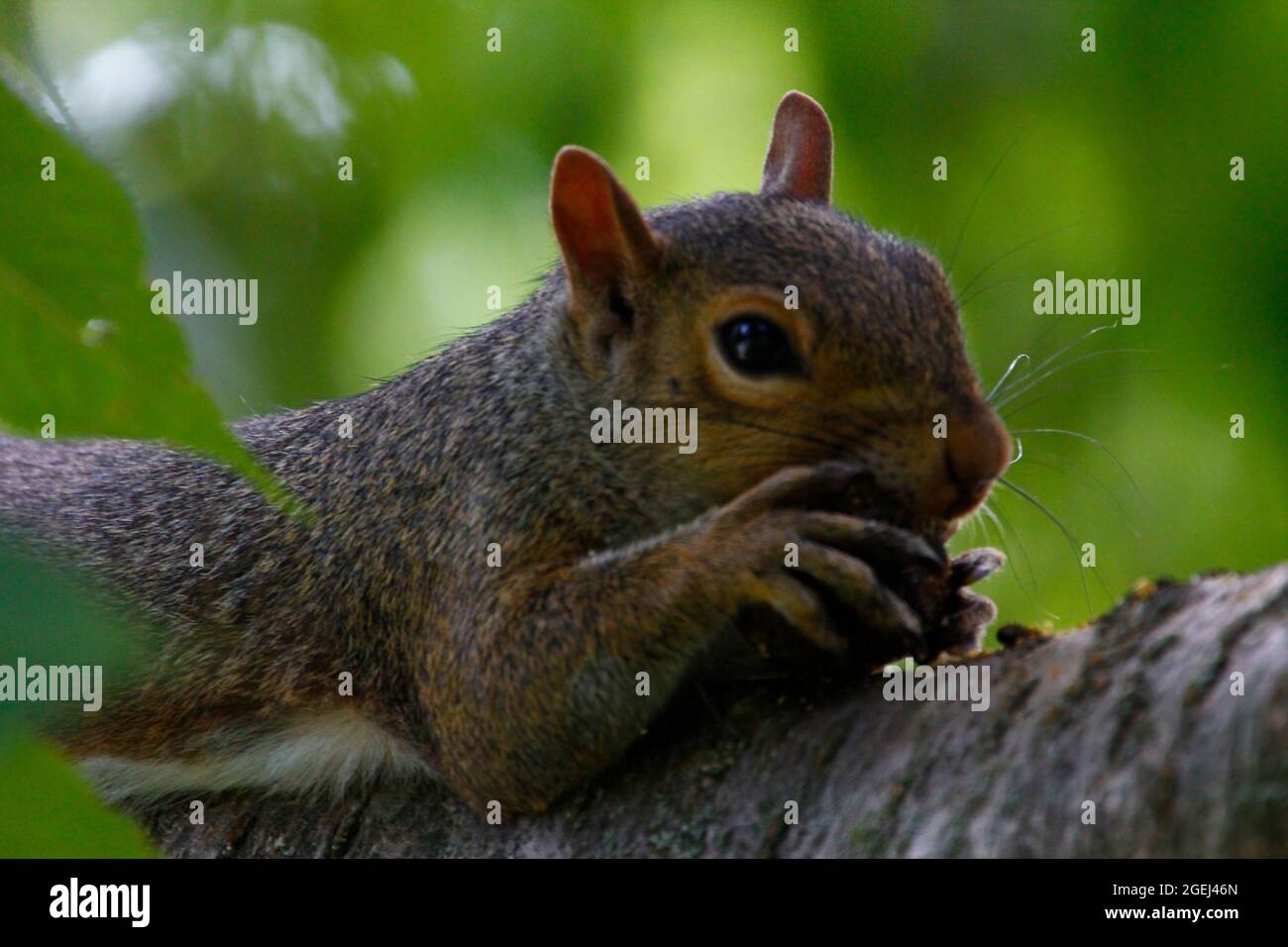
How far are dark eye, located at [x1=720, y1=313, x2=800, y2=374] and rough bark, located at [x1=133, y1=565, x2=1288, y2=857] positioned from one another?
69 cm

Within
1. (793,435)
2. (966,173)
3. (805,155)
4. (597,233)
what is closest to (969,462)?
(793,435)

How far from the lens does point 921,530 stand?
8.09ft

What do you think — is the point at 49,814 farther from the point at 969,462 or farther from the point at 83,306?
the point at 969,462

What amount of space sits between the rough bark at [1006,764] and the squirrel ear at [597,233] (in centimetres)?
101

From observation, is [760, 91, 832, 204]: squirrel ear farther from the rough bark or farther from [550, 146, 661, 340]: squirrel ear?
the rough bark

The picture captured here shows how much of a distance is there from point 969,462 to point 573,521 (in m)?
0.81

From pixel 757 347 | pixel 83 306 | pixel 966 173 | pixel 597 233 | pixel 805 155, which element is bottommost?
pixel 83 306

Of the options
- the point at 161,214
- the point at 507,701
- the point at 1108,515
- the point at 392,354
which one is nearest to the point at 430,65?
the point at 392,354

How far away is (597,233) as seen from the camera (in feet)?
9.61

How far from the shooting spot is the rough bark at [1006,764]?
4.86 ft

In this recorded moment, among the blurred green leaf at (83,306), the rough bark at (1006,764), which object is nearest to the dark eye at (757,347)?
the rough bark at (1006,764)

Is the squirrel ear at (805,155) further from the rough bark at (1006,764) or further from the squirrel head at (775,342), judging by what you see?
the rough bark at (1006,764)

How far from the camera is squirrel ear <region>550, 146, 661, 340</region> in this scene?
2.82 m
